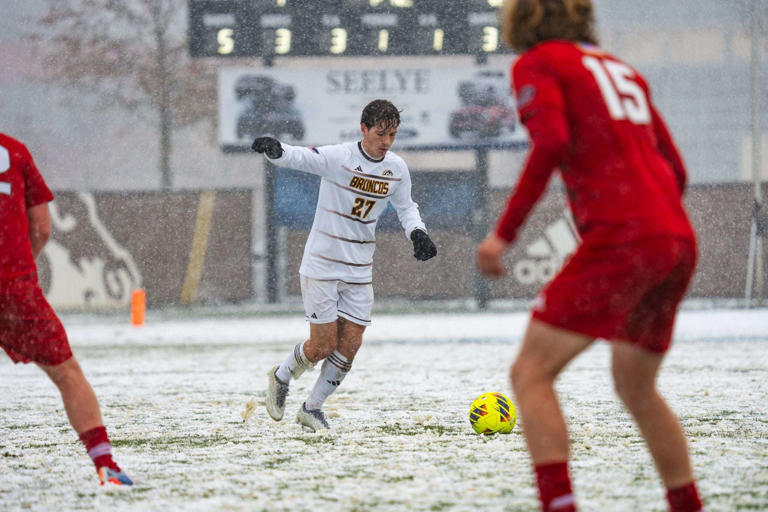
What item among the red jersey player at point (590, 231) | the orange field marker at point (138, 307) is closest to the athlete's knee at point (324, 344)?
the red jersey player at point (590, 231)

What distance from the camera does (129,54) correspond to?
35375 millimetres

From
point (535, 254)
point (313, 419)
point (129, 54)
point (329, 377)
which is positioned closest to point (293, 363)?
point (329, 377)

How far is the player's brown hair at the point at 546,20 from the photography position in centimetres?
333

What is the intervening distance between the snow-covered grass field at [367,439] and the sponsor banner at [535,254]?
9117 millimetres

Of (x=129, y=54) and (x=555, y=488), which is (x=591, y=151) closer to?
(x=555, y=488)

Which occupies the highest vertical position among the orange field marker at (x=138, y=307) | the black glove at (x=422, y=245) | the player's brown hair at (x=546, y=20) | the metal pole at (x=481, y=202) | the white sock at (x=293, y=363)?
the player's brown hair at (x=546, y=20)

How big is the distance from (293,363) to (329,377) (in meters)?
0.25

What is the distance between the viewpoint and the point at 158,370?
400 inches

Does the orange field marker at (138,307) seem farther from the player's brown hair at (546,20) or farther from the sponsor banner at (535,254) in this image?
the player's brown hair at (546,20)

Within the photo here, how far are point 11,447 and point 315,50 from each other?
15.9m

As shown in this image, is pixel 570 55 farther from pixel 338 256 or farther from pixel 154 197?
pixel 154 197

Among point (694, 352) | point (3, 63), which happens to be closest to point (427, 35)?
point (694, 352)

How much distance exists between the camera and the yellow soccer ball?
6.05 m

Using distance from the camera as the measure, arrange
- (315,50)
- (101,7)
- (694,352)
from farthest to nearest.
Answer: (101,7)
(315,50)
(694,352)
